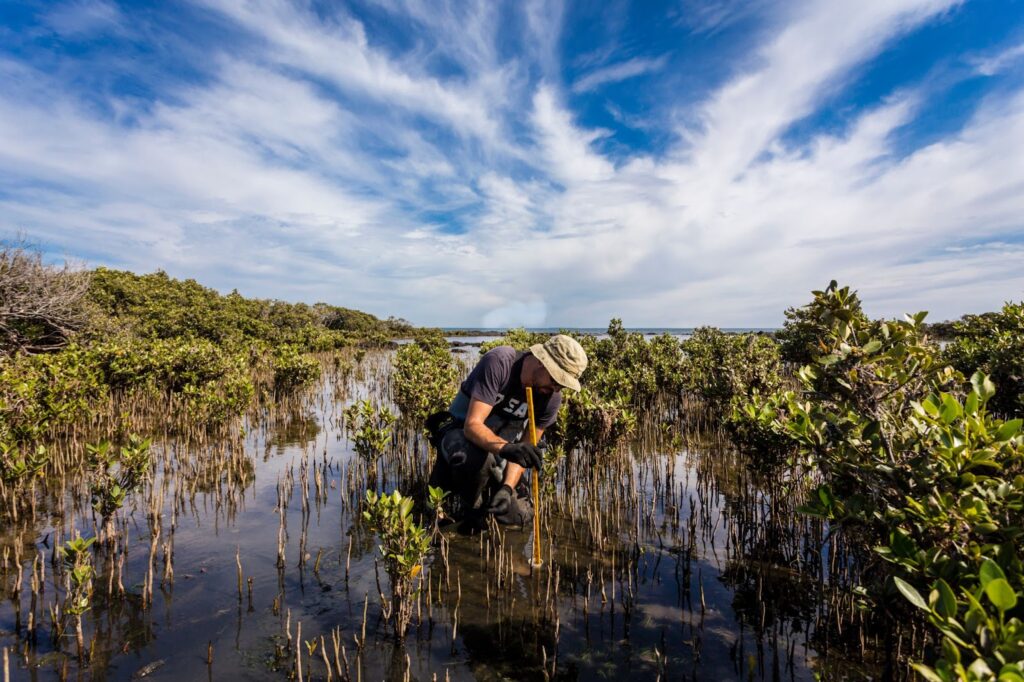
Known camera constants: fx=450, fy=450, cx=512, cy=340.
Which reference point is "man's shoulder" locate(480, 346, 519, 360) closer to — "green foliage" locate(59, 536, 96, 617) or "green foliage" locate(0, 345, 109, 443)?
"green foliage" locate(59, 536, 96, 617)

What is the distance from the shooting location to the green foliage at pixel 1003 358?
25.4ft

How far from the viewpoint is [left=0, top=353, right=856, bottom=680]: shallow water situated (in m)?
3.47

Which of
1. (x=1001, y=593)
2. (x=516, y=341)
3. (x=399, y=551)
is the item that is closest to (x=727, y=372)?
(x=399, y=551)

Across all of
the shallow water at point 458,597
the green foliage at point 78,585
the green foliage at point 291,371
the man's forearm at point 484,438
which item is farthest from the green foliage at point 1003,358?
the green foliage at point 291,371

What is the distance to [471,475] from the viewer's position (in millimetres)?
5363

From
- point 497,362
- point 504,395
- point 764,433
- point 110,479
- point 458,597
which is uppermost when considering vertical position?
point 497,362

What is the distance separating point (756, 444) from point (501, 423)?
3202mm

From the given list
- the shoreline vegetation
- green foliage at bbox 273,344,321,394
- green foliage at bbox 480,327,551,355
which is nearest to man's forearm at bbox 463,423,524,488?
the shoreline vegetation

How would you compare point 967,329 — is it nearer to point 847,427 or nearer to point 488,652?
point 847,427

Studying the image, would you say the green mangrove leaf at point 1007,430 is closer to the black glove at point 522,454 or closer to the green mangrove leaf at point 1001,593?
the green mangrove leaf at point 1001,593

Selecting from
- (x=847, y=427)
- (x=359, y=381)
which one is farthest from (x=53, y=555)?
(x=359, y=381)

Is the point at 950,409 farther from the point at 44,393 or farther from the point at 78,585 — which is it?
the point at 44,393

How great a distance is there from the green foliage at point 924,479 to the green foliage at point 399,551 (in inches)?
114

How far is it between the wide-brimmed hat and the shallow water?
189 cm
